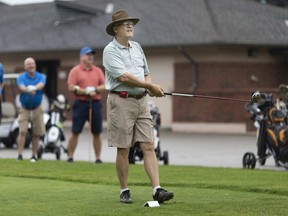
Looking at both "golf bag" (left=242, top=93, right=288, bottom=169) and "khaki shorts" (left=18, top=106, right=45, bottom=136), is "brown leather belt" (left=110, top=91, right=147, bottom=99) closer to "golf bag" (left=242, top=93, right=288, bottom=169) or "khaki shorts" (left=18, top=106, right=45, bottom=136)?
"golf bag" (left=242, top=93, right=288, bottom=169)

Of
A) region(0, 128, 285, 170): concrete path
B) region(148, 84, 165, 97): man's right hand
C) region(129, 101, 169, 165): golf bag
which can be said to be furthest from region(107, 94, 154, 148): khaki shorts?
region(0, 128, 285, 170): concrete path

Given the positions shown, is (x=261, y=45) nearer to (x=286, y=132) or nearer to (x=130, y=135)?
(x=286, y=132)

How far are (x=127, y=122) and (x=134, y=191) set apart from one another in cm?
136

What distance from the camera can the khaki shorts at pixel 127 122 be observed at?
397 inches

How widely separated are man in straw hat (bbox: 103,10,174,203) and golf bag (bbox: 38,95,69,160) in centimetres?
841

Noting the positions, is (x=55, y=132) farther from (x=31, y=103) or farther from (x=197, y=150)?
(x=197, y=150)

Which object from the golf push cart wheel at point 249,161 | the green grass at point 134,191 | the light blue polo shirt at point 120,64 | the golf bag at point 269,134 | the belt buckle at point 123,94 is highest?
the light blue polo shirt at point 120,64

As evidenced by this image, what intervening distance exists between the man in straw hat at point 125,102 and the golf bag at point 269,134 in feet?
18.7

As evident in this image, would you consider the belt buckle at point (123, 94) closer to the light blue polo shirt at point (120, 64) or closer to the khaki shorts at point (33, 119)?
the light blue polo shirt at point (120, 64)

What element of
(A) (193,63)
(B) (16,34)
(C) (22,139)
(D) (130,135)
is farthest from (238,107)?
(D) (130,135)

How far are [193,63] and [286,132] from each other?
18511mm

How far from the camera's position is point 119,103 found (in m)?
10.1

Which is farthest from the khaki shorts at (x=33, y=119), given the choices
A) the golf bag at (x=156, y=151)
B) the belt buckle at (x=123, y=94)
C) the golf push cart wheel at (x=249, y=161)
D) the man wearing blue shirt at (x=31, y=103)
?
the belt buckle at (x=123, y=94)

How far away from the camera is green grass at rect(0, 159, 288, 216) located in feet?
30.5
